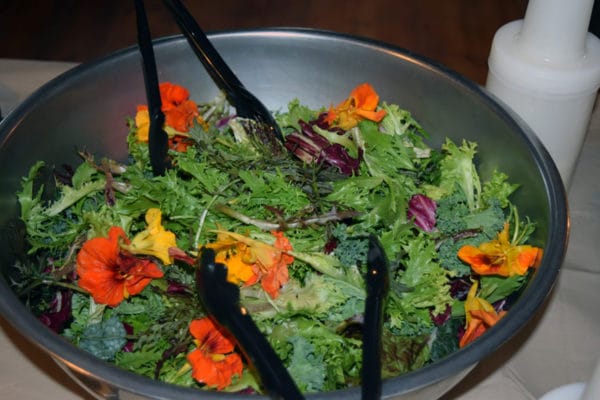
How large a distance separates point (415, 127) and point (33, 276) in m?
0.42

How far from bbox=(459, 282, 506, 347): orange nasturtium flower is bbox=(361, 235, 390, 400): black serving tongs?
0.09m

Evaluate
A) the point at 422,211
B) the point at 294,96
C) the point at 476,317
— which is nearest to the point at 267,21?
the point at 294,96

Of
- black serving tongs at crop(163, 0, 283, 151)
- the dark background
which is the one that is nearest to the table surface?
black serving tongs at crop(163, 0, 283, 151)

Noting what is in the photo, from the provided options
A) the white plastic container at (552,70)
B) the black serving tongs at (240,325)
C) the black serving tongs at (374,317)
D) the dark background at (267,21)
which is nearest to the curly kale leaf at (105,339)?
the black serving tongs at (240,325)

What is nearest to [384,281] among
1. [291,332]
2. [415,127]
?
[291,332]

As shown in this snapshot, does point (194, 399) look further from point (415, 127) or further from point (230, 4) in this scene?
point (230, 4)

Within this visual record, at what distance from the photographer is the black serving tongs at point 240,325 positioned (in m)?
0.43

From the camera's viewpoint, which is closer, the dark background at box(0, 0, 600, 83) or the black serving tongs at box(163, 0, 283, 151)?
the black serving tongs at box(163, 0, 283, 151)

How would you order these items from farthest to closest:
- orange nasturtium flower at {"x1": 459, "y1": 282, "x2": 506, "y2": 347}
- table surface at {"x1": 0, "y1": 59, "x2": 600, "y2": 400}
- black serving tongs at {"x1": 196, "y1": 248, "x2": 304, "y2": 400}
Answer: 1. table surface at {"x1": 0, "y1": 59, "x2": 600, "y2": 400}
2. orange nasturtium flower at {"x1": 459, "y1": 282, "x2": 506, "y2": 347}
3. black serving tongs at {"x1": 196, "y1": 248, "x2": 304, "y2": 400}

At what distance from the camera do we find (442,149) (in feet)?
2.45

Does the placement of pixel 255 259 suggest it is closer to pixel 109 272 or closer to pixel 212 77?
pixel 109 272

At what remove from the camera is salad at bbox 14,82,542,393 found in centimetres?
56

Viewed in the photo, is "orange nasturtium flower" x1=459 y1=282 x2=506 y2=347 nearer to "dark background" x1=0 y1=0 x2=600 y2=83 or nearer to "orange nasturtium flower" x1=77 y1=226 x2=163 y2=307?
"orange nasturtium flower" x1=77 y1=226 x2=163 y2=307

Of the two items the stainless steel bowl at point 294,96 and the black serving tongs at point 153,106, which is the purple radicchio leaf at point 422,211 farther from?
the black serving tongs at point 153,106
